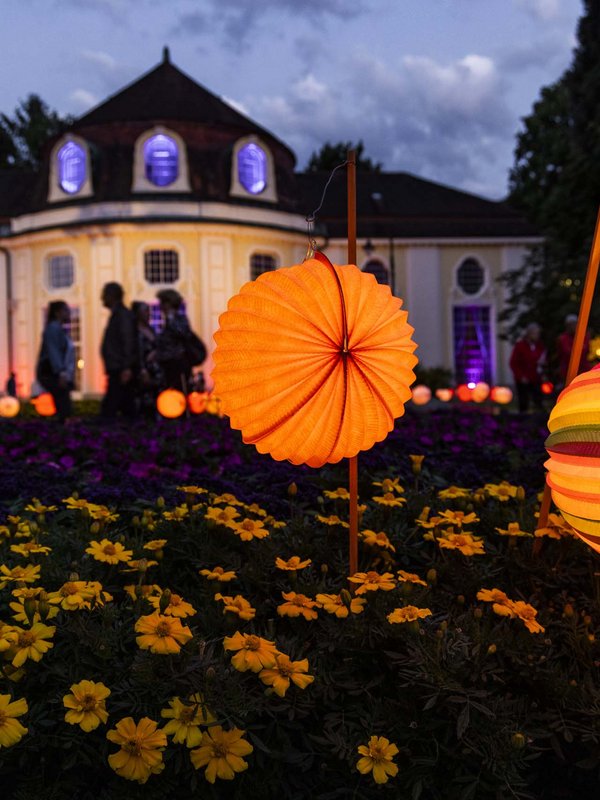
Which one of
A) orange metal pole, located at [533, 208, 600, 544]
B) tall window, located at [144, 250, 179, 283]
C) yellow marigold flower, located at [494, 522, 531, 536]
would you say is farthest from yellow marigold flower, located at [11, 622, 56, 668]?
tall window, located at [144, 250, 179, 283]

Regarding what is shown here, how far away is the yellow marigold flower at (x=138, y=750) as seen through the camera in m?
1.89

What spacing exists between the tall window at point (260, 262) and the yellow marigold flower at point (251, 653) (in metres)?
25.5

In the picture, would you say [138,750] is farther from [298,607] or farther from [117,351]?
[117,351]

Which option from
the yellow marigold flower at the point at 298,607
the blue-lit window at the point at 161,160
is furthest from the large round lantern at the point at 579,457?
the blue-lit window at the point at 161,160

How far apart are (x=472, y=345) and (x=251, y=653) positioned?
3021 centimetres

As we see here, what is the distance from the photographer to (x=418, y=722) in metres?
2.23

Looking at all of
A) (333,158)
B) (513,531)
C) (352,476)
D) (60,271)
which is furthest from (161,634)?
(333,158)

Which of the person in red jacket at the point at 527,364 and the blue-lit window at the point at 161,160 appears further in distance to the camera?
the blue-lit window at the point at 161,160

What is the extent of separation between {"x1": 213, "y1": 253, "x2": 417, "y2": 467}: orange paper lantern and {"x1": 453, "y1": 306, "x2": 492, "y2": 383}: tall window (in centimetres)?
2881

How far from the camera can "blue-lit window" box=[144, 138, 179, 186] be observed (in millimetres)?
26219

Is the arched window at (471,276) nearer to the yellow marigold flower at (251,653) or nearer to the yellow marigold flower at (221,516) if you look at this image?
the yellow marigold flower at (221,516)

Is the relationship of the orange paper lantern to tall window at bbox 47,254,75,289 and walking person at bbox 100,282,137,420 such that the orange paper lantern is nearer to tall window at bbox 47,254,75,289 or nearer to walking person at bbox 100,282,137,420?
walking person at bbox 100,282,137,420

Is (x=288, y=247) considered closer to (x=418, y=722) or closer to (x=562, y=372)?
(x=562, y=372)

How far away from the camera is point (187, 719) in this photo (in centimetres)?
196
